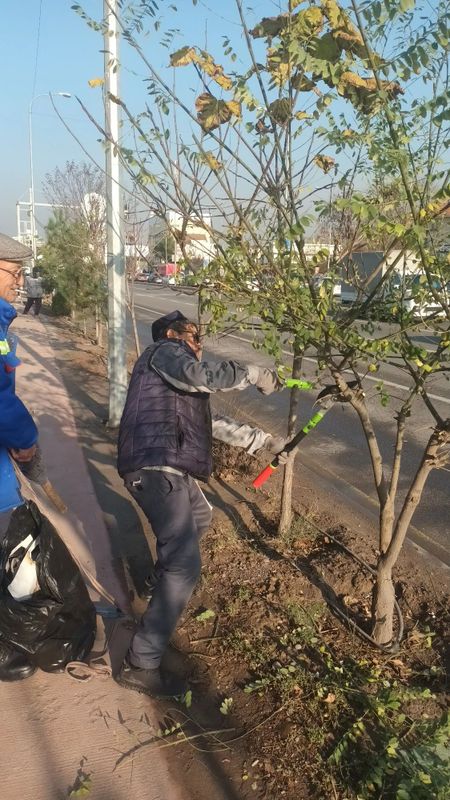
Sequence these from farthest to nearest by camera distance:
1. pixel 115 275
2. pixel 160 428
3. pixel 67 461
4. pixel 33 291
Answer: pixel 33 291 < pixel 115 275 < pixel 67 461 < pixel 160 428

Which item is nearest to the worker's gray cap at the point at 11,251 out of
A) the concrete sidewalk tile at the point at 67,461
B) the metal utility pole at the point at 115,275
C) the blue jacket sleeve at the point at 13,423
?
the blue jacket sleeve at the point at 13,423

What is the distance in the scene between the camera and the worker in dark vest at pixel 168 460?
271cm

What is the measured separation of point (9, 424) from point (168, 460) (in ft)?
2.49

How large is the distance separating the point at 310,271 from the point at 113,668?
6.65 feet

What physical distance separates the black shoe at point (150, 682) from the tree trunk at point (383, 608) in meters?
0.94

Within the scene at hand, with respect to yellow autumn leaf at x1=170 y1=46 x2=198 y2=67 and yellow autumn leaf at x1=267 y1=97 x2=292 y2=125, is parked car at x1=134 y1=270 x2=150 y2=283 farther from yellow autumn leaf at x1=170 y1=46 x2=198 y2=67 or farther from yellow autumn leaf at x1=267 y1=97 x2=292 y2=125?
yellow autumn leaf at x1=267 y1=97 x2=292 y2=125

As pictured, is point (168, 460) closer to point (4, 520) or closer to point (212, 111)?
point (4, 520)

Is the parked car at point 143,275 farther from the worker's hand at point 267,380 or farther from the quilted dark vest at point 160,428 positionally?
the worker's hand at point 267,380

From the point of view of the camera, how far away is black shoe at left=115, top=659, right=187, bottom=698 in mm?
2703

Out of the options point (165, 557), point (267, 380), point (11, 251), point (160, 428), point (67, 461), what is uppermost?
point (11, 251)

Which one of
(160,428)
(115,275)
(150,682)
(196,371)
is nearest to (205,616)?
(150,682)

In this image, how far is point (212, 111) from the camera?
2695 millimetres

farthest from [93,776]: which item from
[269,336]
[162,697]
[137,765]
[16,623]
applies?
[269,336]

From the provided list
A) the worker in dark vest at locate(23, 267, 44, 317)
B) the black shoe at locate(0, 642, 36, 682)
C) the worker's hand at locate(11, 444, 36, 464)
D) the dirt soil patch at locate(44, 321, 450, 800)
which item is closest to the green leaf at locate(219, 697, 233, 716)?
the dirt soil patch at locate(44, 321, 450, 800)
